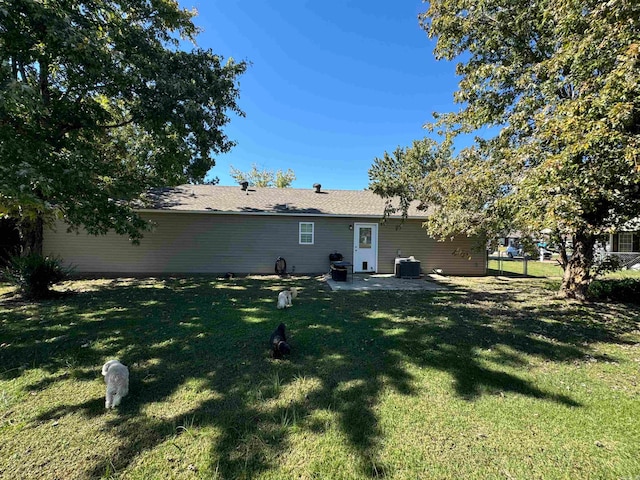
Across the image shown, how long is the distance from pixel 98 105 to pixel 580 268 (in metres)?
13.2

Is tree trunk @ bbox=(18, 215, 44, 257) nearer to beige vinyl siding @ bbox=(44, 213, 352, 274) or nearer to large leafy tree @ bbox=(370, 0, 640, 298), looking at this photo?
beige vinyl siding @ bbox=(44, 213, 352, 274)

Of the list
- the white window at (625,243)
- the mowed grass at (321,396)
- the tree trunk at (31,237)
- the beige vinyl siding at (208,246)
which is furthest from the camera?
the white window at (625,243)

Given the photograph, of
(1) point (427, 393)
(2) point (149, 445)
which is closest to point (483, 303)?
(1) point (427, 393)

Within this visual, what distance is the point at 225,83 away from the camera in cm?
823

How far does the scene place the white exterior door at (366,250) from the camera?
38.6 ft

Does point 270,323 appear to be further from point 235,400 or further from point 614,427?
point 614,427

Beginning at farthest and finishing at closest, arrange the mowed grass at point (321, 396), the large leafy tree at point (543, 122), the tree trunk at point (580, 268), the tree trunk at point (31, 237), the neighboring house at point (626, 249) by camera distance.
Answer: the neighboring house at point (626, 249)
the tree trunk at point (31, 237)
the tree trunk at point (580, 268)
the large leafy tree at point (543, 122)
the mowed grass at point (321, 396)

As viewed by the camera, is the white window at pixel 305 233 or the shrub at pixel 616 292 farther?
the white window at pixel 305 233

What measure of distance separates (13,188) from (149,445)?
424 centimetres

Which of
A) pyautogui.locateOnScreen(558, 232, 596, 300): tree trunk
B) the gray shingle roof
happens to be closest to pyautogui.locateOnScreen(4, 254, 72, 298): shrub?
the gray shingle roof

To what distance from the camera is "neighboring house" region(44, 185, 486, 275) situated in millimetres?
10852

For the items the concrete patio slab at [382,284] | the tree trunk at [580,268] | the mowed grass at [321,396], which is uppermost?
the tree trunk at [580,268]

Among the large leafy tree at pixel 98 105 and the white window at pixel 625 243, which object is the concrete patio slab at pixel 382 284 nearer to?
the large leafy tree at pixel 98 105

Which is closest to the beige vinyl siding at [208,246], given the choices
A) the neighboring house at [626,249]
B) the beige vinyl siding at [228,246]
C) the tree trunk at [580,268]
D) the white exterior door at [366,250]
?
the beige vinyl siding at [228,246]
